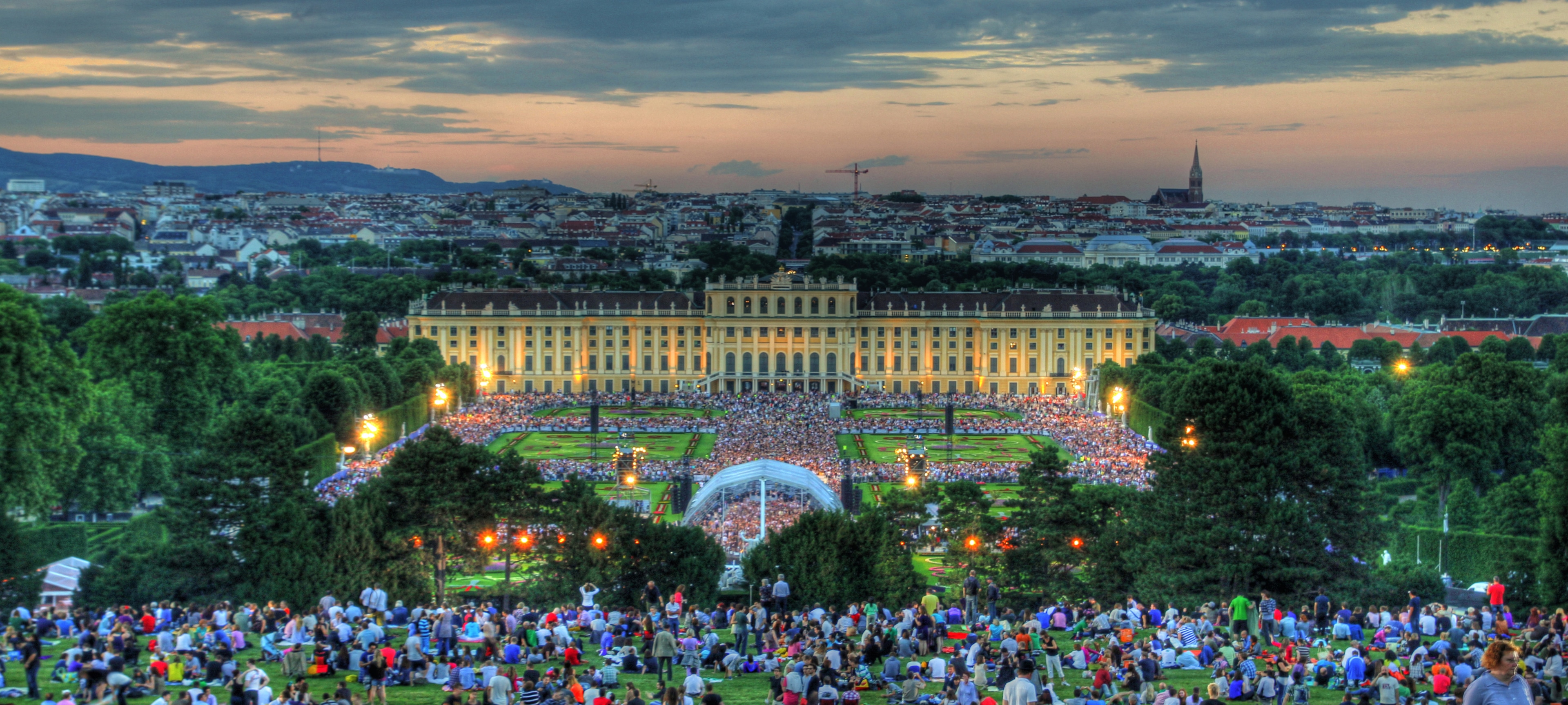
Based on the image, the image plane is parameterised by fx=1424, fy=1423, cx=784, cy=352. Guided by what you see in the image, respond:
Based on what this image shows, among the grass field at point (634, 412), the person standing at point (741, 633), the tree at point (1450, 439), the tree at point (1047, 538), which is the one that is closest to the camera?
the person standing at point (741, 633)

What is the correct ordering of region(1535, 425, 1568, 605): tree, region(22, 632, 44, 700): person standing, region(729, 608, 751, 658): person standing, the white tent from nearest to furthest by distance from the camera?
region(22, 632, 44, 700): person standing → region(729, 608, 751, 658): person standing → region(1535, 425, 1568, 605): tree → the white tent

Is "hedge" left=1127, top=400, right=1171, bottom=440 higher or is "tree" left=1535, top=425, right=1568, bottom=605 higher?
"tree" left=1535, top=425, right=1568, bottom=605

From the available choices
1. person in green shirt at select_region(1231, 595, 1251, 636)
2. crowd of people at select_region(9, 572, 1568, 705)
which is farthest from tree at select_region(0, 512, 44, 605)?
person in green shirt at select_region(1231, 595, 1251, 636)

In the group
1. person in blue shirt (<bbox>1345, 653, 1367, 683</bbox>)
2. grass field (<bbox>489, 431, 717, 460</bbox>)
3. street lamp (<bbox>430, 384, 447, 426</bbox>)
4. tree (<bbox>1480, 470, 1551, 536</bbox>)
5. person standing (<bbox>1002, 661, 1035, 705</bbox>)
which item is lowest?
grass field (<bbox>489, 431, 717, 460</bbox>)

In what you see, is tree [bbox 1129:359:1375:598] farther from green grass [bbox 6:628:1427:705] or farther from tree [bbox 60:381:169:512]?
tree [bbox 60:381:169:512]

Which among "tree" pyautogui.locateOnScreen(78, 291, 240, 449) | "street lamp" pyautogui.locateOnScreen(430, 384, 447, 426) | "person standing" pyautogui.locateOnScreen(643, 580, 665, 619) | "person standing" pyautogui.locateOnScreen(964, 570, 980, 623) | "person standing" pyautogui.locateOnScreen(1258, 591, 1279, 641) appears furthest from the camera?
"street lamp" pyautogui.locateOnScreen(430, 384, 447, 426)

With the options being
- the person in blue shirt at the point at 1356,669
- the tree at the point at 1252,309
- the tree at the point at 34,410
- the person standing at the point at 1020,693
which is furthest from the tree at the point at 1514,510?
the tree at the point at 1252,309

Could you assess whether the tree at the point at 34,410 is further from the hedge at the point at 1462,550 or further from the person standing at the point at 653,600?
the hedge at the point at 1462,550

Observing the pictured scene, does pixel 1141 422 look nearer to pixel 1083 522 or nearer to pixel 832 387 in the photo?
pixel 832 387
